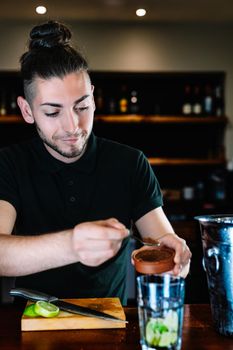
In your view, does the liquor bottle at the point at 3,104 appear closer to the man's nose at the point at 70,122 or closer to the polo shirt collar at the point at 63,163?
the polo shirt collar at the point at 63,163

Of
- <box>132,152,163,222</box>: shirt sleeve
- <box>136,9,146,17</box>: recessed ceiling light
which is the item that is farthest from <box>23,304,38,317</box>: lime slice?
<box>136,9,146,17</box>: recessed ceiling light

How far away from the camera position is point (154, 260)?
125cm

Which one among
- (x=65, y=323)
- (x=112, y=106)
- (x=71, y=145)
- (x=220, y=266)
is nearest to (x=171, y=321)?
(x=220, y=266)

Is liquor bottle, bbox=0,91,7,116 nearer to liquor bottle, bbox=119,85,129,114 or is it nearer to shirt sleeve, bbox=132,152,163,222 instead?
liquor bottle, bbox=119,85,129,114

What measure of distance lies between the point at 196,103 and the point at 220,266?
3988 mm

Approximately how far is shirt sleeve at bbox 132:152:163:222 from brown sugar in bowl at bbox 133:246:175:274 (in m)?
0.50

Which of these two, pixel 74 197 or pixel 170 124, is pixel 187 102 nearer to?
pixel 170 124

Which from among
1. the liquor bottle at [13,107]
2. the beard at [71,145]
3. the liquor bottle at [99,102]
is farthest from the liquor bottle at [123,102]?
the beard at [71,145]

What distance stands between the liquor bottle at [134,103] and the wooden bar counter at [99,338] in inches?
146

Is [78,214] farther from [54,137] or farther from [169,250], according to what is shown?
[169,250]

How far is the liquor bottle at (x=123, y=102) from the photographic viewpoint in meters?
4.96

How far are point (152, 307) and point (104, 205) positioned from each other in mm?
816

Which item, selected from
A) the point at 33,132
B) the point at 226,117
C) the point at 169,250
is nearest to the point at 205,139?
the point at 226,117

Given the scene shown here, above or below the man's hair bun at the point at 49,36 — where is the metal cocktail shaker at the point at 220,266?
below
